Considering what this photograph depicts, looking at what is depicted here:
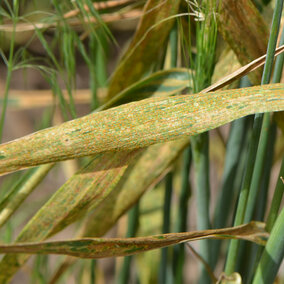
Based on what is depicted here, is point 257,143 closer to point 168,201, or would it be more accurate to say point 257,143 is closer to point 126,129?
point 126,129

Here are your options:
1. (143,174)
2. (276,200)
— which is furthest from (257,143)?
(143,174)

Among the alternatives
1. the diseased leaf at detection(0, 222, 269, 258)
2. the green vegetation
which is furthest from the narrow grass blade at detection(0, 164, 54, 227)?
the diseased leaf at detection(0, 222, 269, 258)

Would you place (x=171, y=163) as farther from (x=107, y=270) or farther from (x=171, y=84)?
(x=107, y=270)

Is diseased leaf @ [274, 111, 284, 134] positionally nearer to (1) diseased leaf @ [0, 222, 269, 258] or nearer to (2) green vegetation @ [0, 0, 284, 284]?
(2) green vegetation @ [0, 0, 284, 284]

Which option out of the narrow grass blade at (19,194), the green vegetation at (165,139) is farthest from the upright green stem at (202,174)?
the narrow grass blade at (19,194)

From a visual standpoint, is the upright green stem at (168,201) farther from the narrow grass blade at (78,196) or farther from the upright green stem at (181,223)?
the narrow grass blade at (78,196)

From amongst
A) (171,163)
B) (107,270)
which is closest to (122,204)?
(171,163)
